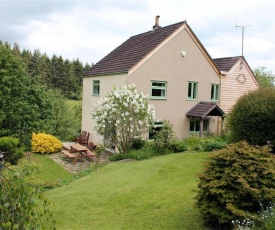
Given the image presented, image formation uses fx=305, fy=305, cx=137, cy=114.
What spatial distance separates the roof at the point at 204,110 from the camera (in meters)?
20.6

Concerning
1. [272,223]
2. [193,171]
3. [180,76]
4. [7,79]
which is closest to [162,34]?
[180,76]

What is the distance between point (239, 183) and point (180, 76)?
1574cm

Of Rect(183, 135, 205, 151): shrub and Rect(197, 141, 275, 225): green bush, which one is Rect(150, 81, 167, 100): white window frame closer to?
Rect(183, 135, 205, 151): shrub

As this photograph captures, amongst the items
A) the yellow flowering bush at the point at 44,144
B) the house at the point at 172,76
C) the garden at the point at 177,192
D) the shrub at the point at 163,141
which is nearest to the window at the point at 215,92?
the house at the point at 172,76

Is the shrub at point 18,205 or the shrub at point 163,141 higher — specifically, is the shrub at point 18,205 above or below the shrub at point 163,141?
above

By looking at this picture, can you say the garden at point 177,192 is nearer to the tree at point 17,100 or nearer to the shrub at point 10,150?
the shrub at point 10,150

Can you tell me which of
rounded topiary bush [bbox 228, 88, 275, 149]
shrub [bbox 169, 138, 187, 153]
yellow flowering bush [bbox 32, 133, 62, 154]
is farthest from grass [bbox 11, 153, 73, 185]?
rounded topiary bush [bbox 228, 88, 275, 149]

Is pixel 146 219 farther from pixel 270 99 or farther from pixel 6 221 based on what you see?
pixel 270 99

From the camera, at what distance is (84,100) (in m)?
24.5

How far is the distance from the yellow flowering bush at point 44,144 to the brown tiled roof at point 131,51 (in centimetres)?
590

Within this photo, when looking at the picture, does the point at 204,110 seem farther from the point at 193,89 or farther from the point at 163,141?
the point at 163,141

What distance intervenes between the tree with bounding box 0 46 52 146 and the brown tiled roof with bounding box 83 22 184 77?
4.55m

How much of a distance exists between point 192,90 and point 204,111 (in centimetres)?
194

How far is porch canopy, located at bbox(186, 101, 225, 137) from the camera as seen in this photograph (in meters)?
20.6
